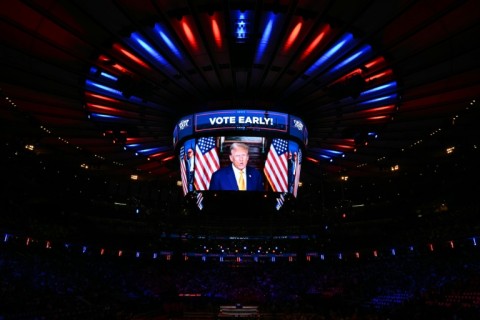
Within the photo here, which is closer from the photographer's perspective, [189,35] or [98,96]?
[189,35]

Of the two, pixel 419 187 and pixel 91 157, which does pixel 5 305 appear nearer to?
pixel 91 157

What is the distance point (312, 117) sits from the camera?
16.7m

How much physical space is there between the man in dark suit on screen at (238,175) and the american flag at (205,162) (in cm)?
24

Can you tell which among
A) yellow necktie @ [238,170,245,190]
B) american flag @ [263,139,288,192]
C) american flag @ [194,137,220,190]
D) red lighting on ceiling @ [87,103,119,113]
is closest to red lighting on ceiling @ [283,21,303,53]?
american flag @ [263,139,288,192]

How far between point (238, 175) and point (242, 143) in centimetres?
129

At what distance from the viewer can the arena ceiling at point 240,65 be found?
10109mm

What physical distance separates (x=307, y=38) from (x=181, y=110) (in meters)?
6.95

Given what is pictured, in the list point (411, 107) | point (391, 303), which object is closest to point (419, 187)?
point (391, 303)

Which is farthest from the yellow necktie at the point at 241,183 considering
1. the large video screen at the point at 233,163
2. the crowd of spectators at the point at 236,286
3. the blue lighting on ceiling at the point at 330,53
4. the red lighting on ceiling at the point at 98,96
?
the crowd of spectators at the point at 236,286

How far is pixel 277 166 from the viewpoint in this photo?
1512 cm

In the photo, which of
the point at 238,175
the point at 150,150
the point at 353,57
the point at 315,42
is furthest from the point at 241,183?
the point at 150,150

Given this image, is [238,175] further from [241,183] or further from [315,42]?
[315,42]

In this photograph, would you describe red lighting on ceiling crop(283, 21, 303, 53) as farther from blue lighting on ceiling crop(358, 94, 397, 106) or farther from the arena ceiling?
blue lighting on ceiling crop(358, 94, 397, 106)

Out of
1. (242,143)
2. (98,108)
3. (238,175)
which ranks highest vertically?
(98,108)
